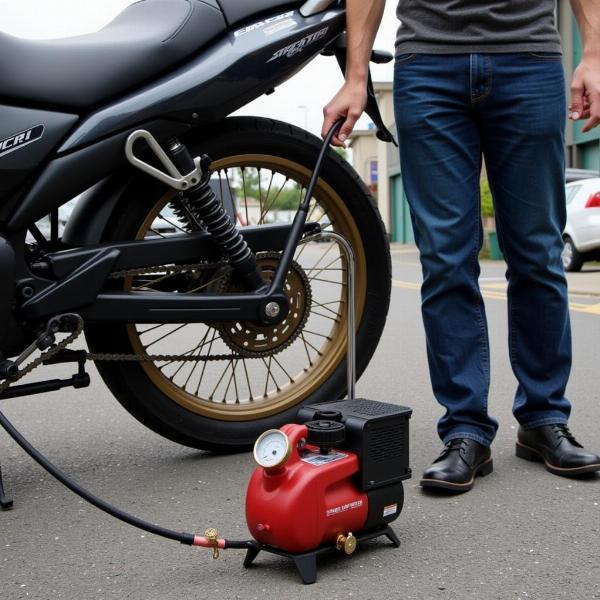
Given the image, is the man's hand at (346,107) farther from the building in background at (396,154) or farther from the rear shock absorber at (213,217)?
the building in background at (396,154)

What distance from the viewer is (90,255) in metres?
2.65

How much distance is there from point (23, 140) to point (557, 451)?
1.74 m

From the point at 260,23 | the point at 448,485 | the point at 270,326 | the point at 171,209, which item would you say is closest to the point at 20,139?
the point at 171,209

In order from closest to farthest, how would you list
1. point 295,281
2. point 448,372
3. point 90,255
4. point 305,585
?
point 305,585
point 90,255
point 448,372
point 295,281

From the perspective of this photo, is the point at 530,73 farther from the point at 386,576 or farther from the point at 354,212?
the point at 386,576

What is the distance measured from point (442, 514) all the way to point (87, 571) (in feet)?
2.97

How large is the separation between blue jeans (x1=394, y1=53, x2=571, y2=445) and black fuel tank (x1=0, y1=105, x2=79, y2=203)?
1.00 m

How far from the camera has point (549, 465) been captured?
2.85 metres

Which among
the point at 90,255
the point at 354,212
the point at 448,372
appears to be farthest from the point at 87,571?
the point at 354,212

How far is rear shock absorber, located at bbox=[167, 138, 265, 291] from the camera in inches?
109

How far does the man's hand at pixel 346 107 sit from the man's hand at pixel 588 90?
60 centimetres

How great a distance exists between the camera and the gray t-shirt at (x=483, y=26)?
107 inches

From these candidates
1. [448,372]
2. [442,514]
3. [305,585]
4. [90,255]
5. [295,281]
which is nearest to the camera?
[305,585]

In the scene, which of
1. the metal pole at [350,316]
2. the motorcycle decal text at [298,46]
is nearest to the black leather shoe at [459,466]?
the metal pole at [350,316]
